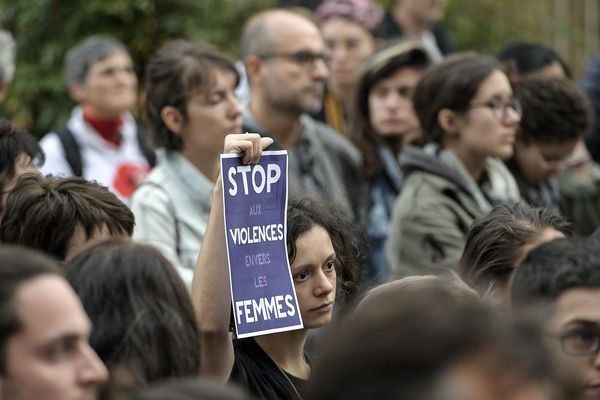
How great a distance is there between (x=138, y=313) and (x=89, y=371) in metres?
0.40

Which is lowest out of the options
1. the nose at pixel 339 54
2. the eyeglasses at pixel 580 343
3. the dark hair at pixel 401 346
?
the eyeglasses at pixel 580 343

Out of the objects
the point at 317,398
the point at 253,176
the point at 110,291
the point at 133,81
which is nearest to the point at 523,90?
the point at 133,81

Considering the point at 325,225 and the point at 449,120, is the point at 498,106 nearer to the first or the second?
the point at 449,120

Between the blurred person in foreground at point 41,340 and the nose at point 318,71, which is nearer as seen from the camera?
the blurred person in foreground at point 41,340

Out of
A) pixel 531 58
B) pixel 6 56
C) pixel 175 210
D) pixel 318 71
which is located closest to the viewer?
pixel 175 210

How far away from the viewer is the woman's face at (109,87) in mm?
8281

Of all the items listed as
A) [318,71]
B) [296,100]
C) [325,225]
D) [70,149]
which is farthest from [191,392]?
[70,149]

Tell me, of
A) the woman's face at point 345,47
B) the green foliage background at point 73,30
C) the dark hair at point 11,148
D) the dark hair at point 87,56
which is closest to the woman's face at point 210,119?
the dark hair at point 11,148

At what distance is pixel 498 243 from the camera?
4.60 meters

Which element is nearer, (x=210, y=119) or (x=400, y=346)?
(x=400, y=346)

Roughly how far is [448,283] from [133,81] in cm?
510

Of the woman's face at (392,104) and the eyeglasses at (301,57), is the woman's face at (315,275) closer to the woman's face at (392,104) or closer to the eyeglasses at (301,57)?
the eyeglasses at (301,57)

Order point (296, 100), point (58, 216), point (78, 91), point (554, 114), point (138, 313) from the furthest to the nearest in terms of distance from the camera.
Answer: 1. point (78, 91)
2. point (296, 100)
3. point (554, 114)
4. point (58, 216)
5. point (138, 313)

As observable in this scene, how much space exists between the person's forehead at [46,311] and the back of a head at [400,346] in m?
0.72
